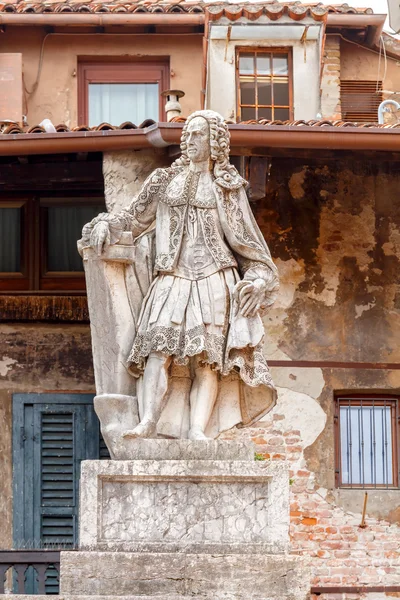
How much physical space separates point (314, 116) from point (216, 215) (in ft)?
25.7

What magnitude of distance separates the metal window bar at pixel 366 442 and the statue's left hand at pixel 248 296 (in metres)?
4.90

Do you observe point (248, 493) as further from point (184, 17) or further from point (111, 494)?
point (184, 17)

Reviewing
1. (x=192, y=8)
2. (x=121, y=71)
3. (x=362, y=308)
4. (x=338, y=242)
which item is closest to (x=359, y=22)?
(x=192, y=8)

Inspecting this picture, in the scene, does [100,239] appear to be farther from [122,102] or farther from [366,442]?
[122,102]

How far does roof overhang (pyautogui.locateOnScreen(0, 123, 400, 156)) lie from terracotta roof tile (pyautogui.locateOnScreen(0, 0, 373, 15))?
4136 mm

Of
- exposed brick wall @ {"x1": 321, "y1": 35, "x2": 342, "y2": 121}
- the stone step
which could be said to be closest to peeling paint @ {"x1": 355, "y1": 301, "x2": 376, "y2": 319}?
exposed brick wall @ {"x1": 321, "y1": 35, "x2": 342, "y2": 121}

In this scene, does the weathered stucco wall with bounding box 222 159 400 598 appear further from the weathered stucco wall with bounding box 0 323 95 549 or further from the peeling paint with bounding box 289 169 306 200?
the weathered stucco wall with bounding box 0 323 95 549

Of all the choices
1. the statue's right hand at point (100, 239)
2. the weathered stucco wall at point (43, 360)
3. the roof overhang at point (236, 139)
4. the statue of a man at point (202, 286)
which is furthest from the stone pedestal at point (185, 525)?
the weathered stucco wall at point (43, 360)

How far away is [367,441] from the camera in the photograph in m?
18.6

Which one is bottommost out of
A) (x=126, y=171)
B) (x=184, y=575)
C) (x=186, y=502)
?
(x=184, y=575)

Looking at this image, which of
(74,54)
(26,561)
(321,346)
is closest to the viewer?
(26,561)

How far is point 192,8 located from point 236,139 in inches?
213

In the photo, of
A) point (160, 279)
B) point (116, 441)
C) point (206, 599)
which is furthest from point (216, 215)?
point (206, 599)

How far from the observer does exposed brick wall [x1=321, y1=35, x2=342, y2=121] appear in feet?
73.0
